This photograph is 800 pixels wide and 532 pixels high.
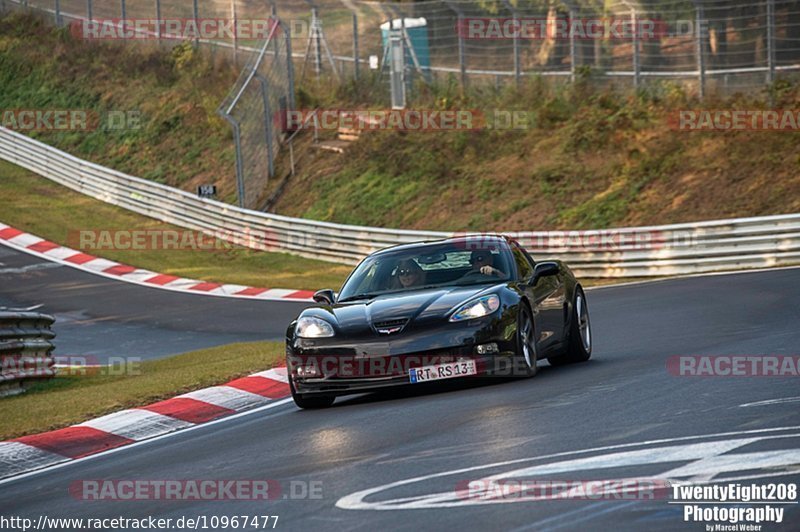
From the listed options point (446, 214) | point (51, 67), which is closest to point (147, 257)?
point (446, 214)

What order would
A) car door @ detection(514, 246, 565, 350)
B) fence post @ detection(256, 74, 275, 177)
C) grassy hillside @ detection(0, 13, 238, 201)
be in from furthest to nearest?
grassy hillside @ detection(0, 13, 238, 201)
fence post @ detection(256, 74, 275, 177)
car door @ detection(514, 246, 565, 350)

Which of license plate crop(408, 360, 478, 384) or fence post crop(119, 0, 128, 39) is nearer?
license plate crop(408, 360, 478, 384)

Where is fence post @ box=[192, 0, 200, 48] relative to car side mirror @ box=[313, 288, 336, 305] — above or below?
above

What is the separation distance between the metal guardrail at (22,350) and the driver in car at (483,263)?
5210 mm

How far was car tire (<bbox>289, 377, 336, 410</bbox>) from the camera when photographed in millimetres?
10688

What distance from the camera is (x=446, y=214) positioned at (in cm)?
3147

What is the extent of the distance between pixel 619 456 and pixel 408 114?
30388 millimetres

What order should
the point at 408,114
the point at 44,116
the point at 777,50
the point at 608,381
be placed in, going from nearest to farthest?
the point at 608,381
the point at 777,50
the point at 408,114
the point at 44,116

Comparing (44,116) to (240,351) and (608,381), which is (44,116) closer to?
(240,351)

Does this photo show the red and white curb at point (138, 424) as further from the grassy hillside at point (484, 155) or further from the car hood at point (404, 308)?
the grassy hillside at point (484, 155)

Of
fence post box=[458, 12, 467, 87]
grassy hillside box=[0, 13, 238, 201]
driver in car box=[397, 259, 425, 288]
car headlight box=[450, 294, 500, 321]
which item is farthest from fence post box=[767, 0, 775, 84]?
car headlight box=[450, 294, 500, 321]

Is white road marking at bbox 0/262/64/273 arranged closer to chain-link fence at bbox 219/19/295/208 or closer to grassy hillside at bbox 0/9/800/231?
chain-link fence at bbox 219/19/295/208

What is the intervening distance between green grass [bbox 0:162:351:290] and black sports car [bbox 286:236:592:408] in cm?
1455

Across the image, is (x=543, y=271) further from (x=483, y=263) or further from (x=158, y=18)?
(x=158, y=18)
